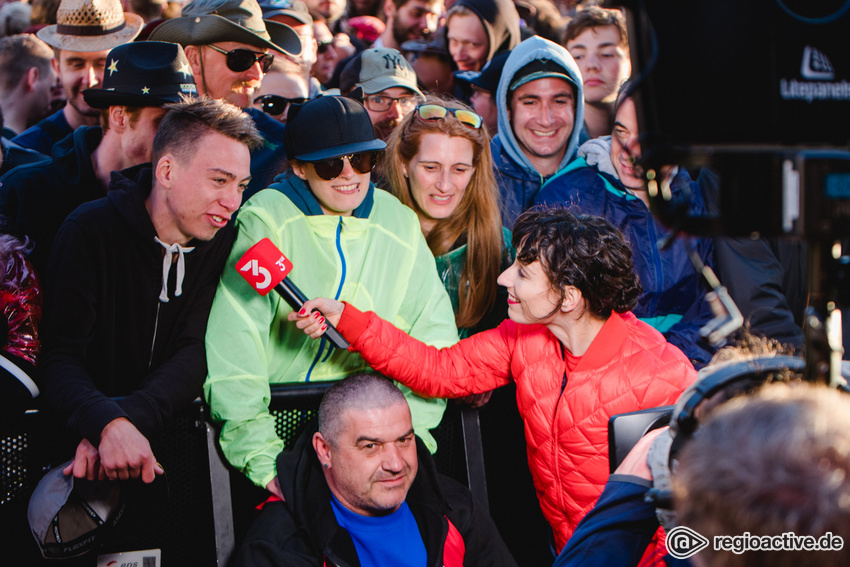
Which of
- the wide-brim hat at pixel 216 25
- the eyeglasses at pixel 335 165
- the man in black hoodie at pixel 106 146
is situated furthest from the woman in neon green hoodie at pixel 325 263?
the wide-brim hat at pixel 216 25

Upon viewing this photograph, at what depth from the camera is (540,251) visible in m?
2.90

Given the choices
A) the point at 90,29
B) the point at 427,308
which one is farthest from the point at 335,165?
Answer: the point at 90,29

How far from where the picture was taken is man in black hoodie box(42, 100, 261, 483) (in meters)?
2.57

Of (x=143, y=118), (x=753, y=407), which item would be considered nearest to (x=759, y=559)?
(x=753, y=407)

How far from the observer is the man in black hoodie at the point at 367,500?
2.63m

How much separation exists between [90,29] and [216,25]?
2.75ft

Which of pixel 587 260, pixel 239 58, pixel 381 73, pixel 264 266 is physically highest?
pixel 239 58

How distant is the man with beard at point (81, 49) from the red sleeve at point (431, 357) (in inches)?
83.8

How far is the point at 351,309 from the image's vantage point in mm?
2865

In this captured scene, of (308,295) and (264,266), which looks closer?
(264,266)

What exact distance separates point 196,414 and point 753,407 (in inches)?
80.9

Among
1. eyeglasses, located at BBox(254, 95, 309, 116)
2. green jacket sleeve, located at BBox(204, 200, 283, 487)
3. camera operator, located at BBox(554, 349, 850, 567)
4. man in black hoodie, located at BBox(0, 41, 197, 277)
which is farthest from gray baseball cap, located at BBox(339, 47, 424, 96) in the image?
camera operator, located at BBox(554, 349, 850, 567)

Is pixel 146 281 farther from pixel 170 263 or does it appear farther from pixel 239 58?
pixel 239 58

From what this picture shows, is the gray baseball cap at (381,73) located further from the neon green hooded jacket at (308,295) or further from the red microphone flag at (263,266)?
the red microphone flag at (263,266)
